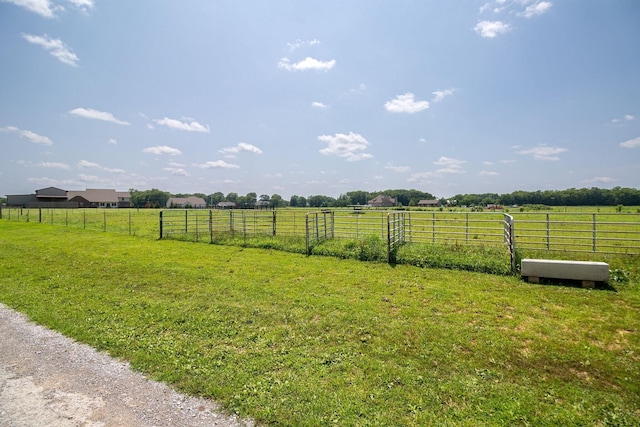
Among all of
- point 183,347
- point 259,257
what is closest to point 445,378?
point 183,347

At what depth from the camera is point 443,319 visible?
16.4ft

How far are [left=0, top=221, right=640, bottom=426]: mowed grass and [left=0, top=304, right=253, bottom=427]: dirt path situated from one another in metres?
0.19

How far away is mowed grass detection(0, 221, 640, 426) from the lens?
2.92 metres

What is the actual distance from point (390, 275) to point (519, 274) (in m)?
3.39

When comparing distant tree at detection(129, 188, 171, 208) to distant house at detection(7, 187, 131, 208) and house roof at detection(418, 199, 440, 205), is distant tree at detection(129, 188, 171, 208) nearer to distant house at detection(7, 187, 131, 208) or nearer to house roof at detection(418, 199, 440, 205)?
distant house at detection(7, 187, 131, 208)

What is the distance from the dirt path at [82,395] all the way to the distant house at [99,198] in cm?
9029

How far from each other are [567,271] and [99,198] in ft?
337

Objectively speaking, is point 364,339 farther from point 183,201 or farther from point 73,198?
point 183,201

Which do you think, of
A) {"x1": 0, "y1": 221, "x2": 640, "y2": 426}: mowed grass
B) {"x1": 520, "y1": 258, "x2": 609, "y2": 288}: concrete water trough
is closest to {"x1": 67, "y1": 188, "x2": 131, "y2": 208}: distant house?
{"x1": 0, "y1": 221, "x2": 640, "y2": 426}: mowed grass

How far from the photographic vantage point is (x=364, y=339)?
14.1ft

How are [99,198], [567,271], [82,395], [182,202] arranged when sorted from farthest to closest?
[182,202] → [99,198] → [567,271] → [82,395]

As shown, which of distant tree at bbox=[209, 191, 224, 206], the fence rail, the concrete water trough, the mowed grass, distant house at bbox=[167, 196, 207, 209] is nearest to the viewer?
the mowed grass

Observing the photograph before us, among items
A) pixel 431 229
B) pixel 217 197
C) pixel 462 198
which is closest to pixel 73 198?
pixel 217 197

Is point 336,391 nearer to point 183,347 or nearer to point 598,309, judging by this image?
point 183,347
